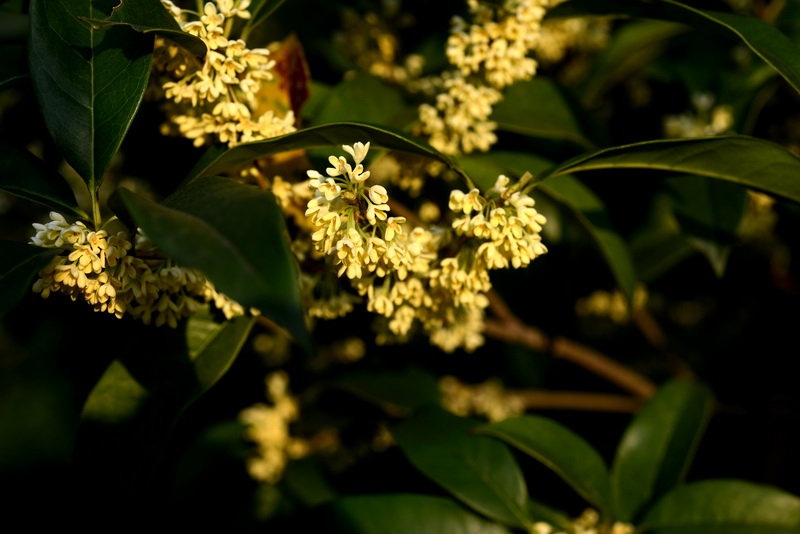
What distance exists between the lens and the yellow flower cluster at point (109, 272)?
965mm

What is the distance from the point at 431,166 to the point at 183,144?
30.4 inches

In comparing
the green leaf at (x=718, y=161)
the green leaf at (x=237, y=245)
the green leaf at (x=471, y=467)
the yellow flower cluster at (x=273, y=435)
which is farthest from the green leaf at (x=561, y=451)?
the yellow flower cluster at (x=273, y=435)

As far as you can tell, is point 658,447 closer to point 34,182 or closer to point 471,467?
point 471,467

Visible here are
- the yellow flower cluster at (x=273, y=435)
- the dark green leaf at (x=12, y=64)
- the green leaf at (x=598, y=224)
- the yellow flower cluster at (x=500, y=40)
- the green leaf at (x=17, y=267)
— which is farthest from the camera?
the yellow flower cluster at (x=273, y=435)

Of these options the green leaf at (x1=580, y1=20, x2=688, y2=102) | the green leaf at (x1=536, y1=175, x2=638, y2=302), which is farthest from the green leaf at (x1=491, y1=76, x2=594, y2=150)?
the green leaf at (x1=580, y1=20, x2=688, y2=102)

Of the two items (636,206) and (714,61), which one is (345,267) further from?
A: (714,61)

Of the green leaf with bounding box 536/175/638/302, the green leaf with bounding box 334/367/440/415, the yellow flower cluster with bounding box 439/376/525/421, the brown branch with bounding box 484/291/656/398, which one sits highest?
the green leaf with bounding box 536/175/638/302

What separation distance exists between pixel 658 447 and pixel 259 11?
1.31m

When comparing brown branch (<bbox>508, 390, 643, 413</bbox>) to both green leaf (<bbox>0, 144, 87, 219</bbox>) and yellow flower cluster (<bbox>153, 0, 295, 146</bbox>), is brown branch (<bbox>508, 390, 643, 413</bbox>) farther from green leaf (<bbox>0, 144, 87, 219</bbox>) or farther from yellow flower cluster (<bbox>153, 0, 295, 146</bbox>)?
green leaf (<bbox>0, 144, 87, 219</bbox>)

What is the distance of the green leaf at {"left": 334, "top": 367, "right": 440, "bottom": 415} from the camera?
6.11 ft

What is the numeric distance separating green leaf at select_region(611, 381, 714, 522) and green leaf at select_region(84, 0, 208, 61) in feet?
4.16

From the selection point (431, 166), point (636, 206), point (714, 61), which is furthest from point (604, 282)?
point (431, 166)

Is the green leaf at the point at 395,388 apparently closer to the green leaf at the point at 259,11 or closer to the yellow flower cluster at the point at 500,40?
the yellow flower cluster at the point at 500,40

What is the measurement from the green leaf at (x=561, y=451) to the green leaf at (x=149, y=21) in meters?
0.92
